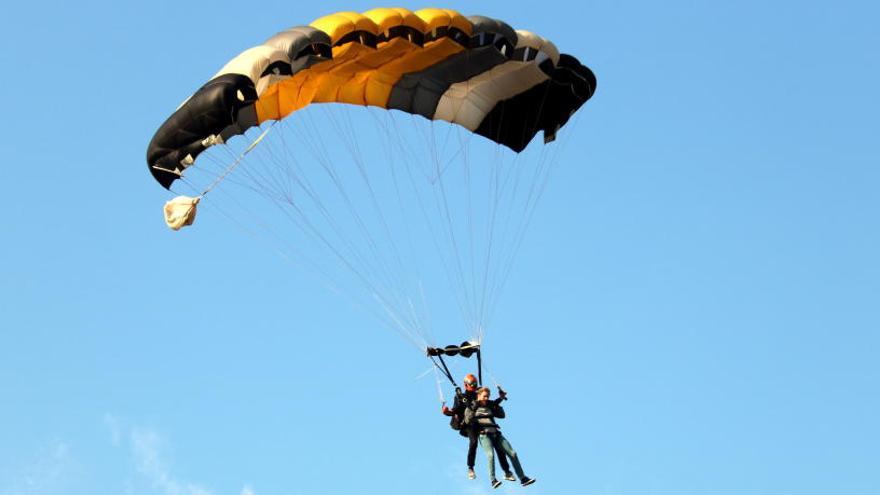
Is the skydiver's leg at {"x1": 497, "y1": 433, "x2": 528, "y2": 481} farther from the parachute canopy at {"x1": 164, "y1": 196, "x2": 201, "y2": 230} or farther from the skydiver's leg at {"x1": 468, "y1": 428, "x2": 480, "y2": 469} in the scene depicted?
the parachute canopy at {"x1": 164, "y1": 196, "x2": 201, "y2": 230}

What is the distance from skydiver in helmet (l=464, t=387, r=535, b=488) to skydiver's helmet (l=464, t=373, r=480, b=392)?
5.3 inches

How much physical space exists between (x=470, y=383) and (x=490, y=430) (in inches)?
25.7

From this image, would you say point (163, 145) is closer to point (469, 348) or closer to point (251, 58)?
point (251, 58)

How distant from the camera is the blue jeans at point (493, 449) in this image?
22.5m

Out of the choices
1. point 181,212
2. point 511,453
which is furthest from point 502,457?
point 181,212

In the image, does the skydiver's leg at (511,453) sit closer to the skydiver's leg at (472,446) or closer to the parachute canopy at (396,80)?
the skydiver's leg at (472,446)

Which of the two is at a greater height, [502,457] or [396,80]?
[396,80]

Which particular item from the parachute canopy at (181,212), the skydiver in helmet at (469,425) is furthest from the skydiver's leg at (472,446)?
the parachute canopy at (181,212)

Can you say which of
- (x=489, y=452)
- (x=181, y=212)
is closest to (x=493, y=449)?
(x=489, y=452)

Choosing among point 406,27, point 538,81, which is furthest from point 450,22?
point 538,81

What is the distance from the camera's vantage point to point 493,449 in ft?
74.1

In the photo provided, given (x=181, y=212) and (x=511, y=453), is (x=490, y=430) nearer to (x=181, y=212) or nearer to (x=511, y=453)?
(x=511, y=453)

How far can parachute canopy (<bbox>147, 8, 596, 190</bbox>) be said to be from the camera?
22453mm

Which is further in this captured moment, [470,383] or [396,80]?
[396,80]
